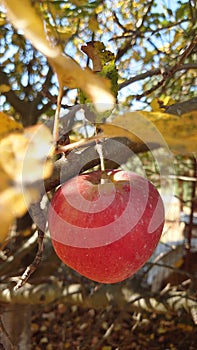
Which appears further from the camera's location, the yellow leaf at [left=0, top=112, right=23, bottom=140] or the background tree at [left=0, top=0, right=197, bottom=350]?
the background tree at [left=0, top=0, right=197, bottom=350]

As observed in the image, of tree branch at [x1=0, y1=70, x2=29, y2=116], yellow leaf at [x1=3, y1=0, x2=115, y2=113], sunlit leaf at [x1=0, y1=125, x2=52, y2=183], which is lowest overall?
tree branch at [x1=0, y1=70, x2=29, y2=116]

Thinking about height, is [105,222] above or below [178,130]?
below

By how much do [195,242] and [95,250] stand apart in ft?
11.4

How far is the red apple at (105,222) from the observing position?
2.12ft

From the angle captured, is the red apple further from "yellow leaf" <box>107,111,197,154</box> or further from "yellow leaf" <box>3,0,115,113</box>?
"yellow leaf" <box>3,0,115,113</box>

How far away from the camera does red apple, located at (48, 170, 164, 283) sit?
0.65 m

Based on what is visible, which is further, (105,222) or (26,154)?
(105,222)

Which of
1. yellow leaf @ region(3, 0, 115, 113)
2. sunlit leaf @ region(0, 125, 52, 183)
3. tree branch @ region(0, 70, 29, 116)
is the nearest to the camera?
yellow leaf @ region(3, 0, 115, 113)

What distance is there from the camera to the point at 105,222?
25.3 inches

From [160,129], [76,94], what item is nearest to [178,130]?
[160,129]

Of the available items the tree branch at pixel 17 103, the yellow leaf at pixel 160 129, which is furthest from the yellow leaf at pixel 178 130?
the tree branch at pixel 17 103

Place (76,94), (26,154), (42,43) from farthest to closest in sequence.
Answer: (76,94) < (26,154) < (42,43)

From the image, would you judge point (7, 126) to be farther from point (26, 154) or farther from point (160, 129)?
point (160, 129)

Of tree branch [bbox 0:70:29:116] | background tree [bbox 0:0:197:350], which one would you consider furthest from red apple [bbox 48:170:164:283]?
tree branch [bbox 0:70:29:116]
